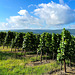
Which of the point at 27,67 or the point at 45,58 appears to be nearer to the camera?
the point at 27,67

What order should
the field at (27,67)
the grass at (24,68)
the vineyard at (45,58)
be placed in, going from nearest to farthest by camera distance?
the grass at (24,68) < the field at (27,67) < the vineyard at (45,58)

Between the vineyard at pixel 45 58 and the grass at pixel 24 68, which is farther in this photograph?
the vineyard at pixel 45 58

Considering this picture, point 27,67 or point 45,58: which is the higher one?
point 27,67

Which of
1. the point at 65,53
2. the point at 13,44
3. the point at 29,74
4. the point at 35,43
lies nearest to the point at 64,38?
the point at 65,53

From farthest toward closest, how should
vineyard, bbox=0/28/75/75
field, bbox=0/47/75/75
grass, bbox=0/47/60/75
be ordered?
1. vineyard, bbox=0/28/75/75
2. field, bbox=0/47/75/75
3. grass, bbox=0/47/60/75

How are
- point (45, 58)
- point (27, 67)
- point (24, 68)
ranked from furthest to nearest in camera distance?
point (45, 58), point (27, 67), point (24, 68)

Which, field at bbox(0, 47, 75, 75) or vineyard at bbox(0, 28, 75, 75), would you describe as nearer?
field at bbox(0, 47, 75, 75)

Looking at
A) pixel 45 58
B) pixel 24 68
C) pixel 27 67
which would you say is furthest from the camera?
pixel 45 58

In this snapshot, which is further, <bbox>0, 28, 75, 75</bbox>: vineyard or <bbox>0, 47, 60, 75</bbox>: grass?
<bbox>0, 28, 75, 75</bbox>: vineyard

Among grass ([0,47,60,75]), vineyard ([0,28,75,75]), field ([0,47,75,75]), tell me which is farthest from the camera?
vineyard ([0,28,75,75])

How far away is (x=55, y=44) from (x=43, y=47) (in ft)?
23.8

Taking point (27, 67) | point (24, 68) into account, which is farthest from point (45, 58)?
point (24, 68)

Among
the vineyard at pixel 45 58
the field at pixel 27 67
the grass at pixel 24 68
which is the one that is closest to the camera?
the grass at pixel 24 68

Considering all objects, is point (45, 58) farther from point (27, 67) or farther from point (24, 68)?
point (24, 68)
